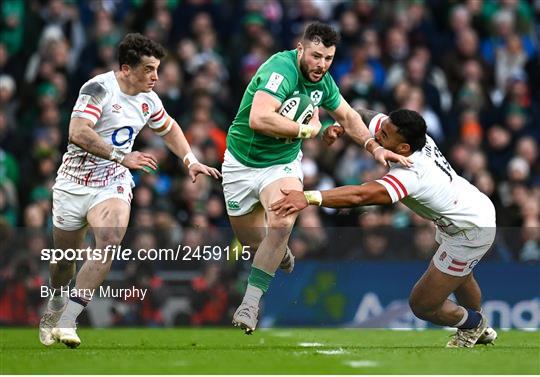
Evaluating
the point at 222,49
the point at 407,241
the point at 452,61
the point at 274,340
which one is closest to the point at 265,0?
the point at 222,49

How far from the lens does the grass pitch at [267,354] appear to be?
10.2 meters

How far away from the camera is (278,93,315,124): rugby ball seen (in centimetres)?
1227

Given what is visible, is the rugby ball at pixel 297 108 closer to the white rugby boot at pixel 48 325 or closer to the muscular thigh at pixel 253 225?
the muscular thigh at pixel 253 225

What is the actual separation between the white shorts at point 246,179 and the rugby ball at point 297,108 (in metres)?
0.48

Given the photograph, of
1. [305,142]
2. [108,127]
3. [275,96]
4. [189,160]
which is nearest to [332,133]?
[275,96]

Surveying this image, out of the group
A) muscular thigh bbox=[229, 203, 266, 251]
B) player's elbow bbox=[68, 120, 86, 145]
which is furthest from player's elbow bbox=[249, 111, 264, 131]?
player's elbow bbox=[68, 120, 86, 145]

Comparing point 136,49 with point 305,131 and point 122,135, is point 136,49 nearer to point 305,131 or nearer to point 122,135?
point 122,135

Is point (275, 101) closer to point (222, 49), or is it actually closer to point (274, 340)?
point (274, 340)

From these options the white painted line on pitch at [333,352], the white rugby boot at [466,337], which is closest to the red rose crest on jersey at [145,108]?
the white painted line on pitch at [333,352]

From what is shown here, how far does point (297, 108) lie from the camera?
12.3 metres

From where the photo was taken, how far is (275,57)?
484 inches

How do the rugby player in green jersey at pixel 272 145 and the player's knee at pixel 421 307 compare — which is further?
the player's knee at pixel 421 307

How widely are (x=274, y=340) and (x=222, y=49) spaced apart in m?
7.88

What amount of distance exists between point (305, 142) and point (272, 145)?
595cm
